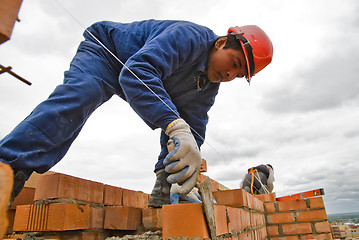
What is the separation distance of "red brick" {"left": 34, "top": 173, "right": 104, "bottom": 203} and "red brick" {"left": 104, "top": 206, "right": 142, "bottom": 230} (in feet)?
0.56

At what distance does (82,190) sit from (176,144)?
0.74 meters

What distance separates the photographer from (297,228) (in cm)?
354

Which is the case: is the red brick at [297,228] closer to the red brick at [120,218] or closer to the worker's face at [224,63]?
the worker's face at [224,63]

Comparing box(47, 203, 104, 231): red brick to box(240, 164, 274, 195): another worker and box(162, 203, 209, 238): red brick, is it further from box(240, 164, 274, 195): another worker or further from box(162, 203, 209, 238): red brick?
box(240, 164, 274, 195): another worker

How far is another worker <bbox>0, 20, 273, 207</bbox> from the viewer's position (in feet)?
4.29

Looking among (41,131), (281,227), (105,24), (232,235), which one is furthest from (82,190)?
(281,227)

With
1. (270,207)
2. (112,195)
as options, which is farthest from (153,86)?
(270,207)

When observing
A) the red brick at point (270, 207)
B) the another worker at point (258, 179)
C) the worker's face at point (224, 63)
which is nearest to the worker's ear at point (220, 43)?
the worker's face at point (224, 63)

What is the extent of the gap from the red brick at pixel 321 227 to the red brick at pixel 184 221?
9.98 feet

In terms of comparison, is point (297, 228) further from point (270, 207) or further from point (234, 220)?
point (234, 220)

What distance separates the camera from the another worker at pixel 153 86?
1.31 meters

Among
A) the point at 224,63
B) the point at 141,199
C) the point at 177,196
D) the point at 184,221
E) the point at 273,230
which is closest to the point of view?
the point at 184,221

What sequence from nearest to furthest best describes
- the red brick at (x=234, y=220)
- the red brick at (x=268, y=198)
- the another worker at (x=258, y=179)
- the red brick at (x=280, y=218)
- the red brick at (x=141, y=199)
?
the red brick at (x=234, y=220), the red brick at (x=141, y=199), the red brick at (x=280, y=218), the red brick at (x=268, y=198), the another worker at (x=258, y=179)

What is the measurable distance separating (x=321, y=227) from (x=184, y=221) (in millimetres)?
3175
